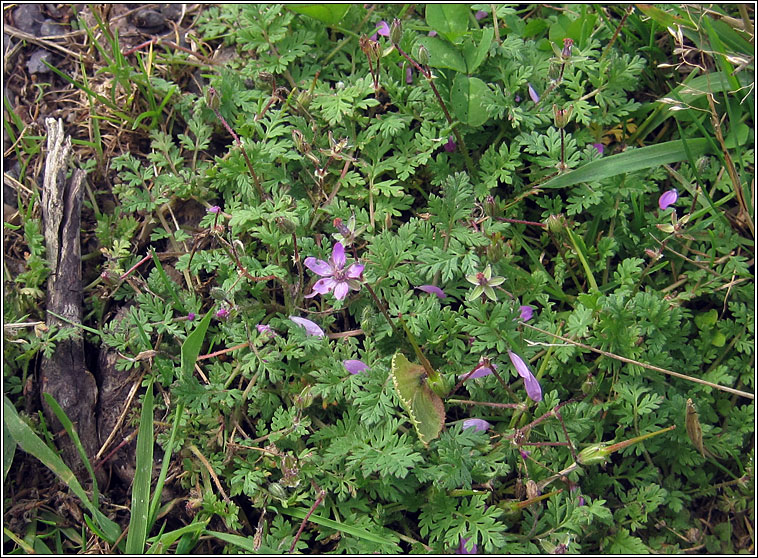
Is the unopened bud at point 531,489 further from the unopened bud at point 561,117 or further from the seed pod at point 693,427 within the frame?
the unopened bud at point 561,117

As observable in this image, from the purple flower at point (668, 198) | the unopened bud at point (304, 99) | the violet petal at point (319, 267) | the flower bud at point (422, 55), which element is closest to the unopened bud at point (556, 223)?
the purple flower at point (668, 198)

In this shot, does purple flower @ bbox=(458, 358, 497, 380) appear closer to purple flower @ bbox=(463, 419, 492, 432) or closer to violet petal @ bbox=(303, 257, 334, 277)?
purple flower @ bbox=(463, 419, 492, 432)

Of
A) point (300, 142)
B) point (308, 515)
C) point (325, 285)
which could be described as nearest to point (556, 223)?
point (325, 285)

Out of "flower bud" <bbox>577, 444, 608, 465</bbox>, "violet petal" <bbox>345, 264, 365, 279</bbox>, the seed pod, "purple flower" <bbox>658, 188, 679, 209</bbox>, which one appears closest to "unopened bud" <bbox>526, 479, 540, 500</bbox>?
"flower bud" <bbox>577, 444, 608, 465</bbox>

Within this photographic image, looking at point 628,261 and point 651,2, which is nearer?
point 628,261

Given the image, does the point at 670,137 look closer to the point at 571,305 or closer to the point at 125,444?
the point at 571,305

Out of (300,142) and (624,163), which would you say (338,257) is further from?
(624,163)

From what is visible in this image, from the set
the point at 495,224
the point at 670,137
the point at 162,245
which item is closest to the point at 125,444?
the point at 162,245
